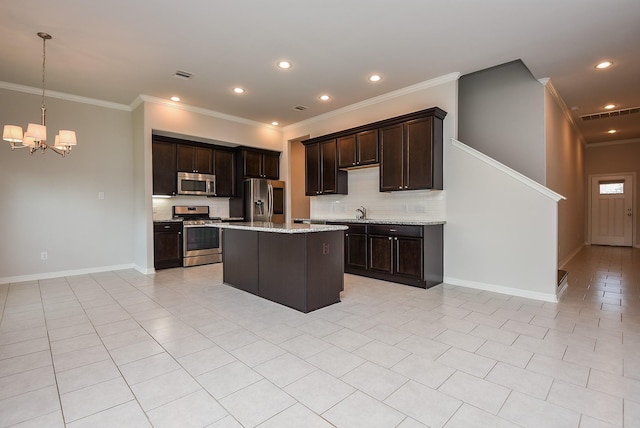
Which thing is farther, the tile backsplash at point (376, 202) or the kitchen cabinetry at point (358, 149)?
the kitchen cabinetry at point (358, 149)

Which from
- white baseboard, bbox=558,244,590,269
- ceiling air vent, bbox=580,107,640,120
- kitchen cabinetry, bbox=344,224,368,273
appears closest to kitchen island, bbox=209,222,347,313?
kitchen cabinetry, bbox=344,224,368,273

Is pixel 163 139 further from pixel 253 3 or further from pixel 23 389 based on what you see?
pixel 23 389

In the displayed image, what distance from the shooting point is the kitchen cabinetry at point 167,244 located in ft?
18.3

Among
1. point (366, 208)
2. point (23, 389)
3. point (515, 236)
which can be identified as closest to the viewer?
point (23, 389)

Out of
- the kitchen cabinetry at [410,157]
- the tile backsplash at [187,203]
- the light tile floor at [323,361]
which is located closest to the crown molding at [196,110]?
the tile backsplash at [187,203]

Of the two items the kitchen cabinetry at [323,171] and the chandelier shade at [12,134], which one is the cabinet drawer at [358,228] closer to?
the kitchen cabinetry at [323,171]

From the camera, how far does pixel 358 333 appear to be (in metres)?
2.79

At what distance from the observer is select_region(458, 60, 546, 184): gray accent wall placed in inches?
185

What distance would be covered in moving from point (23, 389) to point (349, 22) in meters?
3.88

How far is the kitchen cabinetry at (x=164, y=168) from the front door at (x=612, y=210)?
433 inches

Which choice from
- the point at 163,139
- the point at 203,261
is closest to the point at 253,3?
the point at 163,139

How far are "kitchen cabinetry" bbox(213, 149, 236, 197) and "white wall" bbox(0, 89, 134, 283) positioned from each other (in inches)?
61.2

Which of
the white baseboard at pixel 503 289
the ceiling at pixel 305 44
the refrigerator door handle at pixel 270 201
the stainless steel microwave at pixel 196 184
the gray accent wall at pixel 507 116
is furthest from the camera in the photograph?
the refrigerator door handle at pixel 270 201

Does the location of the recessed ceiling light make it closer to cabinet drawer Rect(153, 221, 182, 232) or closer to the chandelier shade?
cabinet drawer Rect(153, 221, 182, 232)
